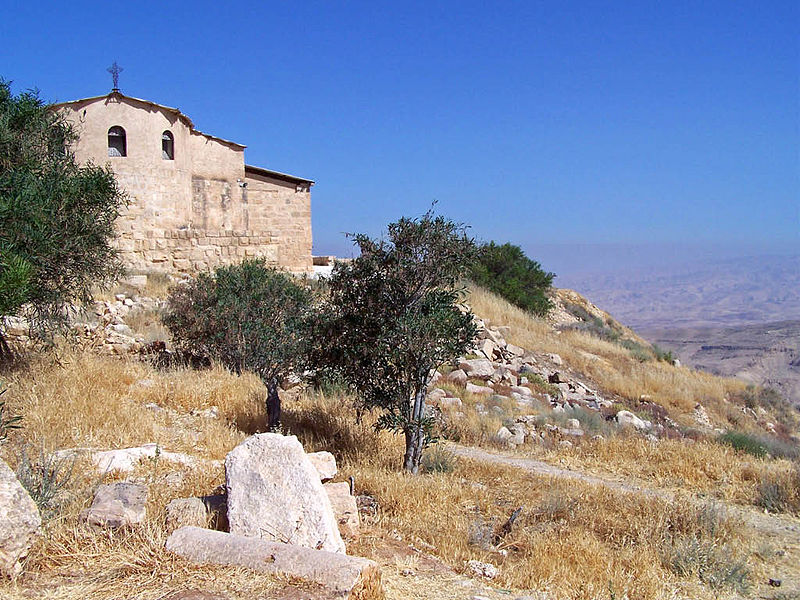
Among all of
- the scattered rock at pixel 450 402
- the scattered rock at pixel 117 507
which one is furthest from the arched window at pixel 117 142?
the scattered rock at pixel 117 507

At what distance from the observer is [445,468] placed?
807 centimetres

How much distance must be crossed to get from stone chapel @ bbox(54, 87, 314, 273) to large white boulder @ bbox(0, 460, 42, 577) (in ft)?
47.8

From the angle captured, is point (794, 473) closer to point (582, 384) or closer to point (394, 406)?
point (394, 406)

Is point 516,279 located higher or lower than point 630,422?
higher

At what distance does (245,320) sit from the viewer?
12.0 meters

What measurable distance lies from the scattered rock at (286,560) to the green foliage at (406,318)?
3688 mm

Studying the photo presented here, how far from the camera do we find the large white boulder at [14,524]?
3.95 metres

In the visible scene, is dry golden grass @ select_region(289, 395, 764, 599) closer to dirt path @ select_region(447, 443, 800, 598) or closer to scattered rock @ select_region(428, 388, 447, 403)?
dirt path @ select_region(447, 443, 800, 598)

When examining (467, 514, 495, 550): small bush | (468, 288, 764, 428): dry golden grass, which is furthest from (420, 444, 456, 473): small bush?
(468, 288, 764, 428): dry golden grass

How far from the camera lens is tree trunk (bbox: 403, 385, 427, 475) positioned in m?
7.85

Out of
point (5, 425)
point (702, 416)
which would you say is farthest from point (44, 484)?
point (702, 416)

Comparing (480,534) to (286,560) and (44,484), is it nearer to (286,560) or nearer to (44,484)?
(286,560)

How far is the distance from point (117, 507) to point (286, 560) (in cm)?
Result: 159

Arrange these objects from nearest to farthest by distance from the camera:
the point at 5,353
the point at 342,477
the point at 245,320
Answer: the point at 342,477, the point at 5,353, the point at 245,320
